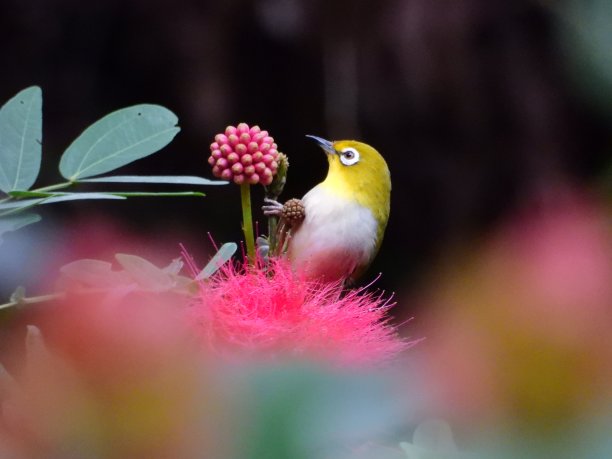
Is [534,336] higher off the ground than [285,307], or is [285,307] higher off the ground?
[534,336]

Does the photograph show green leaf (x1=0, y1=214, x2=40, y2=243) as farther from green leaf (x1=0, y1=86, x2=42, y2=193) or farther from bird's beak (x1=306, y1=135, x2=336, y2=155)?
bird's beak (x1=306, y1=135, x2=336, y2=155)

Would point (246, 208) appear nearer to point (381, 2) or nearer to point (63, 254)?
point (63, 254)

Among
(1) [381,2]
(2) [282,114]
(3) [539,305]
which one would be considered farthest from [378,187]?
(2) [282,114]

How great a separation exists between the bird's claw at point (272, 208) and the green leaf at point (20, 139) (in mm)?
177

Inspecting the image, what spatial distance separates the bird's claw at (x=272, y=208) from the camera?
65 centimetres

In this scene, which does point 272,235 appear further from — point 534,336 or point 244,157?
point 534,336

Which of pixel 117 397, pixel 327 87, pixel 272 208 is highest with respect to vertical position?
pixel 117 397

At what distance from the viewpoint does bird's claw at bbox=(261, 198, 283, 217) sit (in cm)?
65

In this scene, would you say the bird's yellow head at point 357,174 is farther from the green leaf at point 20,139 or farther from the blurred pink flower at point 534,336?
the blurred pink flower at point 534,336

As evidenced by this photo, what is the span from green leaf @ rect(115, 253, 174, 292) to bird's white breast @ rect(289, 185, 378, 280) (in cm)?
20

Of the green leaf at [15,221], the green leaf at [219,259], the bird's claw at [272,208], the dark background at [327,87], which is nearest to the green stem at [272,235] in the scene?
the bird's claw at [272,208]

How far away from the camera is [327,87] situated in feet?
6.89

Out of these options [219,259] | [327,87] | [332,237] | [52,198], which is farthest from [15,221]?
[327,87]

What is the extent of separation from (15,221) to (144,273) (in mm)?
70
